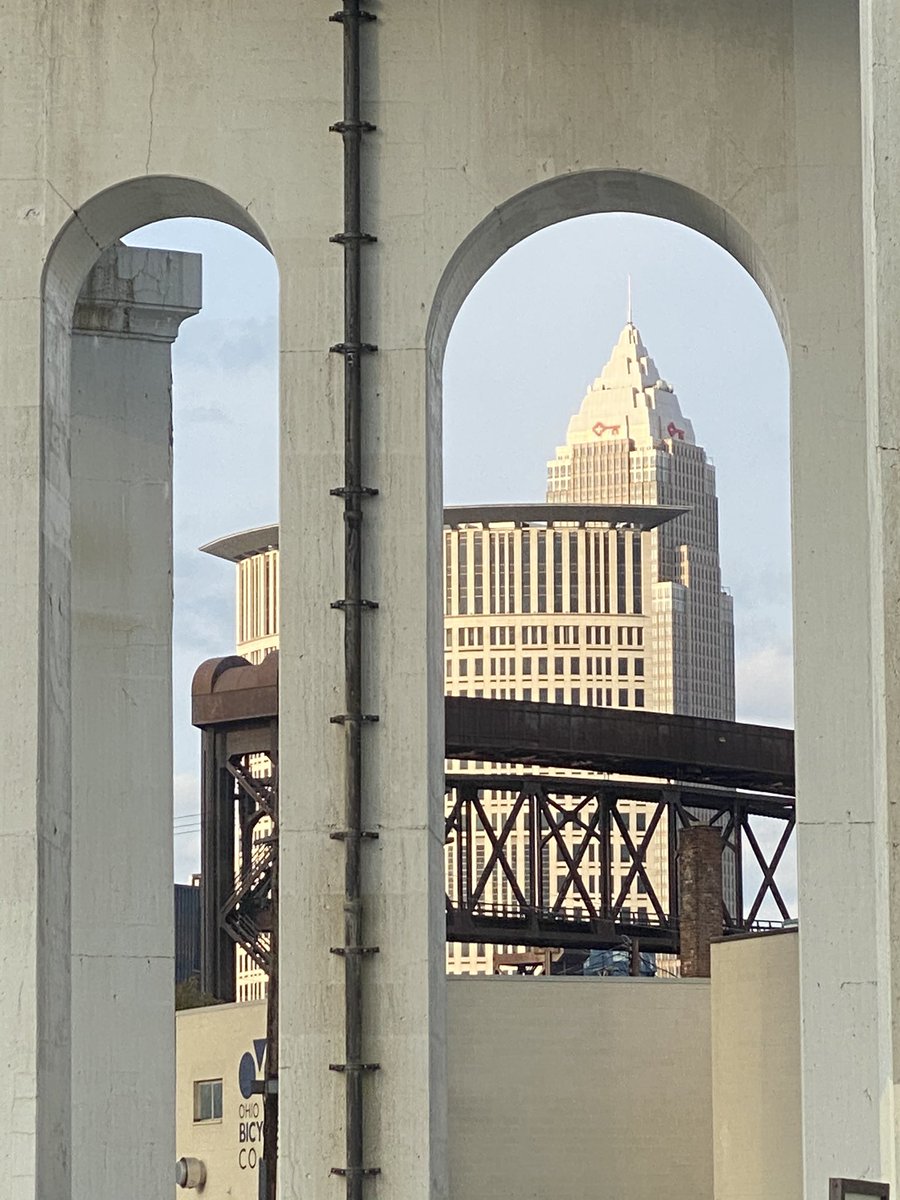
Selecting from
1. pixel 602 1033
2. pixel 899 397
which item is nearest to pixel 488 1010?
pixel 602 1033

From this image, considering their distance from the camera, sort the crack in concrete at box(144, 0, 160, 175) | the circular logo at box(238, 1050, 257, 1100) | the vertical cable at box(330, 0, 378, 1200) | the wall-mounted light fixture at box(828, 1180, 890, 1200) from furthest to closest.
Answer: the circular logo at box(238, 1050, 257, 1100)
the crack in concrete at box(144, 0, 160, 175)
the vertical cable at box(330, 0, 378, 1200)
the wall-mounted light fixture at box(828, 1180, 890, 1200)

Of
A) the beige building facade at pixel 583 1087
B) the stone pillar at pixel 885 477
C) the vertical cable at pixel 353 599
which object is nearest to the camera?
the stone pillar at pixel 885 477

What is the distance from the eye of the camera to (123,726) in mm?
23484

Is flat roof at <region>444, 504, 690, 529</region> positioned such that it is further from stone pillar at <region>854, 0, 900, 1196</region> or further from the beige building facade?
stone pillar at <region>854, 0, 900, 1196</region>

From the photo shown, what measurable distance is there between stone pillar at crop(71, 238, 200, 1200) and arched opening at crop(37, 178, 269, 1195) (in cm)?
1

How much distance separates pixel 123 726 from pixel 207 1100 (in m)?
22.4

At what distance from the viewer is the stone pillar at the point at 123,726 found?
22.9 metres

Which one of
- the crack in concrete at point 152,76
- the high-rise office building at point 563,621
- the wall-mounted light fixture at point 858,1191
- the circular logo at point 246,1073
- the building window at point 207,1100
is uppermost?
the high-rise office building at point 563,621

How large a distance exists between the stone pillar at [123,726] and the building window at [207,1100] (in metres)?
21.1

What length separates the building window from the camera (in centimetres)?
4406

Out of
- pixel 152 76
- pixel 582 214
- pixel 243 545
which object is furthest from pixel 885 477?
pixel 243 545

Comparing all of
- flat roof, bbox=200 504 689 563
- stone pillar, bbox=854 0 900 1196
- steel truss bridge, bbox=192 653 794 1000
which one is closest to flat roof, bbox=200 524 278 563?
flat roof, bbox=200 504 689 563

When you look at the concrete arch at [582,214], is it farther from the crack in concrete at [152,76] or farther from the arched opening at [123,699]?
the crack in concrete at [152,76]

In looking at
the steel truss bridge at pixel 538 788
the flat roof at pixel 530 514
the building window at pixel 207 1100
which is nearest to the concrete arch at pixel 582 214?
the steel truss bridge at pixel 538 788
